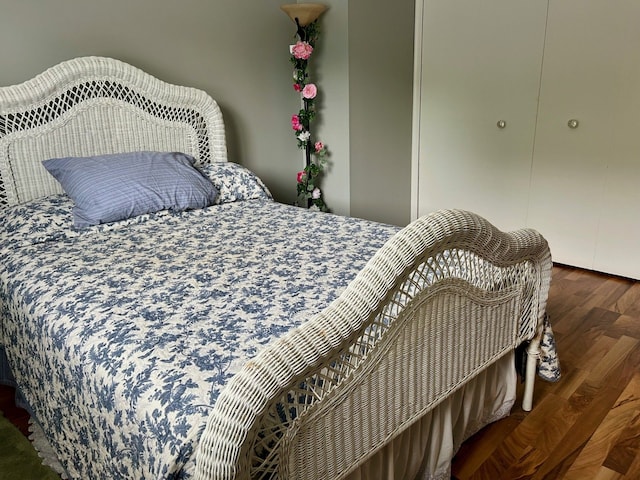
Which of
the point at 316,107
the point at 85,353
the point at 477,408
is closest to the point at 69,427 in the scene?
the point at 85,353

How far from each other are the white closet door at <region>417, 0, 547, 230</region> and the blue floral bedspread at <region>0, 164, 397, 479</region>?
62.7 inches

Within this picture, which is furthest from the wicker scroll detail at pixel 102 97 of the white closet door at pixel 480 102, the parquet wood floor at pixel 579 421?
the parquet wood floor at pixel 579 421

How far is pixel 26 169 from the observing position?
2262mm

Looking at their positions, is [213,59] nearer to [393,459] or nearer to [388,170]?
[388,170]

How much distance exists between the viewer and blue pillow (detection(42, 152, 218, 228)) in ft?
6.94

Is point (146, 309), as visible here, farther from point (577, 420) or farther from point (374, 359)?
point (577, 420)

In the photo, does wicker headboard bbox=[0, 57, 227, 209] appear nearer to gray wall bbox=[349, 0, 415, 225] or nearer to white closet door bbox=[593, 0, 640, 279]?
gray wall bbox=[349, 0, 415, 225]

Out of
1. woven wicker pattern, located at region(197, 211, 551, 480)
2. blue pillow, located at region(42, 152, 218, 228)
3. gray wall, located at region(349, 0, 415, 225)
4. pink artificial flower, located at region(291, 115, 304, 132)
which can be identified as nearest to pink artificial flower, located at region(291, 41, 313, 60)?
gray wall, located at region(349, 0, 415, 225)

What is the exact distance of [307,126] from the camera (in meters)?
3.30

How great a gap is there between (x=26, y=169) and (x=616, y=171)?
9.95 ft

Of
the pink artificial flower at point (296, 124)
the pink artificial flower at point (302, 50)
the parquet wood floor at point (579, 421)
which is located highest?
the pink artificial flower at point (302, 50)

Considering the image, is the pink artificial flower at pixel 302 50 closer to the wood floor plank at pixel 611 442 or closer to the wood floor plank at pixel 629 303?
the wood floor plank at pixel 629 303

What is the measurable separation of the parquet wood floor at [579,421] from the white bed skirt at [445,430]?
0.08m

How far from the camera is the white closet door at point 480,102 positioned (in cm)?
313
